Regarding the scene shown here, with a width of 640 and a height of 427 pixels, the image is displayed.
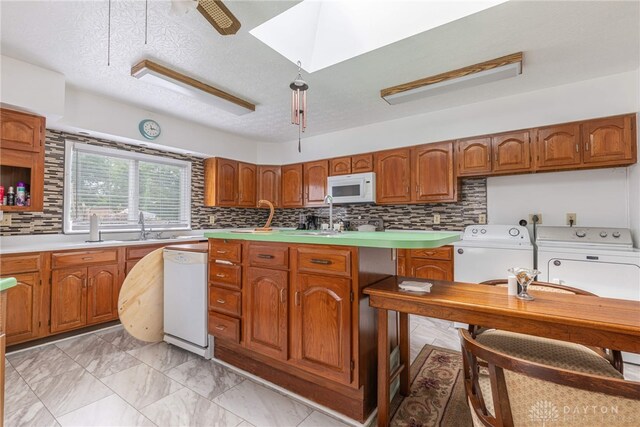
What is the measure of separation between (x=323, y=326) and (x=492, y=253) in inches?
85.8

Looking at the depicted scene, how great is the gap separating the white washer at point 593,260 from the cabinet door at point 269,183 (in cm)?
376

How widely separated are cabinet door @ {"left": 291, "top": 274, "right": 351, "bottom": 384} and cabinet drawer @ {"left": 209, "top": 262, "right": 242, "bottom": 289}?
558 millimetres

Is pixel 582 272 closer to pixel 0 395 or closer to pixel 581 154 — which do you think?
pixel 581 154

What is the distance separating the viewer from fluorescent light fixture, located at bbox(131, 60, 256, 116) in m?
2.46

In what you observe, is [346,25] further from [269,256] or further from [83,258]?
[83,258]

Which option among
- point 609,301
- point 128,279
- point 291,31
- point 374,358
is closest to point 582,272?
point 609,301

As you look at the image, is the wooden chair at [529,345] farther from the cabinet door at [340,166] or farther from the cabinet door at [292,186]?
the cabinet door at [292,186]

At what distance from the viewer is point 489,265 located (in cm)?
293

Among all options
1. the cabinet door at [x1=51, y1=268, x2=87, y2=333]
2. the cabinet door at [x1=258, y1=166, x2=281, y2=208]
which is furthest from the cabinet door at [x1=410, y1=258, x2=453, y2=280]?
the cabinet door at [x1=51, y1=268, x2=87, y2=333]

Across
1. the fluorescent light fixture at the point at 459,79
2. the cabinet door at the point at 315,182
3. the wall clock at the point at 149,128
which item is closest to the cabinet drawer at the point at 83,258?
the wall clock at the point at 149,128

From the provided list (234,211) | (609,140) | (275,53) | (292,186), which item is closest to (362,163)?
(292,186)

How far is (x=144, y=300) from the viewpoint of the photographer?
8.34 ft

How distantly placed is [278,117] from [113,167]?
2209 millimetres

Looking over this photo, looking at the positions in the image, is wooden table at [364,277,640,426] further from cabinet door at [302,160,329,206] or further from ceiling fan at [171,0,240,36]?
cabinet door at [302,160,329,206]
